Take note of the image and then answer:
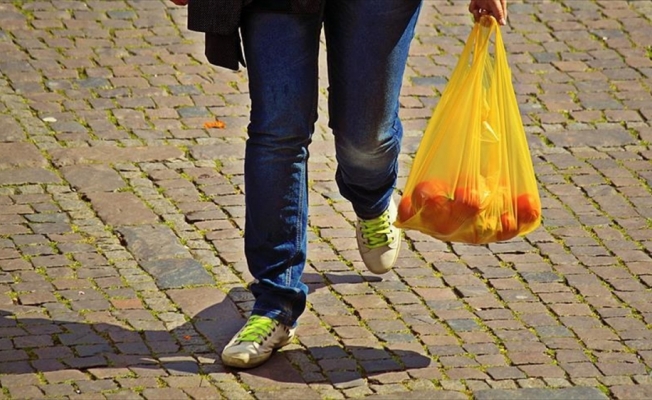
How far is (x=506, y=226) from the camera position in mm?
4250

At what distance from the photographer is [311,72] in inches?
162

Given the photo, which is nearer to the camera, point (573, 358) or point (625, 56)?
point (573, 358)

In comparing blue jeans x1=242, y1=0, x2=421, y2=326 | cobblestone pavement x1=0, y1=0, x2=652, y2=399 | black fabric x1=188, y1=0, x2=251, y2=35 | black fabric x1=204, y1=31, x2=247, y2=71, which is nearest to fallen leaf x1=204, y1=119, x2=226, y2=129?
cobblestone pavement x1=0, y1=0, x2=652, y2=399

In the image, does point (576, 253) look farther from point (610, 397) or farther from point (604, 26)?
point (604, 26)

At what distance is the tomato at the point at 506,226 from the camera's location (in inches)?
167

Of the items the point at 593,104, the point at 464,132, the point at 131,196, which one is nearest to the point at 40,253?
the point at 131,196

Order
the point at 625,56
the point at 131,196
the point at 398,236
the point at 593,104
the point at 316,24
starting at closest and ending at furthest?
1. the point at 316,24
2. the point at 398,236
3. the point at 131,196
4. the point at 593,104
5. the point at 625,56

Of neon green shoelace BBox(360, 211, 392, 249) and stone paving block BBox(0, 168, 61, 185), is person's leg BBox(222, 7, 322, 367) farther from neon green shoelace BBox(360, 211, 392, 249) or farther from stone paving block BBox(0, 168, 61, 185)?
stone paving block BBox(0, 168, 61, 185)

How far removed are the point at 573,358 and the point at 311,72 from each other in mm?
1242

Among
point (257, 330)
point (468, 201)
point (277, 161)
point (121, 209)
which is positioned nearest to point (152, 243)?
point (121, 209)

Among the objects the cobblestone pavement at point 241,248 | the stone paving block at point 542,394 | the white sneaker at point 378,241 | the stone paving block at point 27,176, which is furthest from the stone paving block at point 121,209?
the stone paving block at point 542,394

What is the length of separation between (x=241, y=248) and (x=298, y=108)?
1.11 meters

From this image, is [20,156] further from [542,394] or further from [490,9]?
[542,394]

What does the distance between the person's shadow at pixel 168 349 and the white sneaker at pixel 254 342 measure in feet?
0.11
